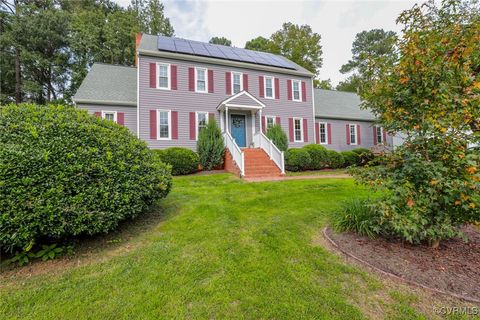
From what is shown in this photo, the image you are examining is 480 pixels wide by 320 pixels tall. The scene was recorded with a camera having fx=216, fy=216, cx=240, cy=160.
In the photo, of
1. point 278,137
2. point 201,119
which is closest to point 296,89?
point 278,137

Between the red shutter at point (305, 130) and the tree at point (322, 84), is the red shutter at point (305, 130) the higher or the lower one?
the lower one

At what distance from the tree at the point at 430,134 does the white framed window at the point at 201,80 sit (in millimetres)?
10662

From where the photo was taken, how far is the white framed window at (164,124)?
1189 centimetres

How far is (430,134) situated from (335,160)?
10805 mm

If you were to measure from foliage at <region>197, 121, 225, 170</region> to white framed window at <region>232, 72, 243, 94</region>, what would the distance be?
12.7 feet

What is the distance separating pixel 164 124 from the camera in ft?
39.3

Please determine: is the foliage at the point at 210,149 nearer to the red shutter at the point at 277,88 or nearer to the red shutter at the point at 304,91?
the red shutter at the point at 277,88

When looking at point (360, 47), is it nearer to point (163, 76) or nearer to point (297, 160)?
point (297, 160)

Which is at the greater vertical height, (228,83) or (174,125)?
(228,83)

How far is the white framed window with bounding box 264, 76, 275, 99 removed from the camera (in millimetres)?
14265

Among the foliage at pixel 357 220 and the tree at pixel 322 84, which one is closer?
the foliage at pixel 357 220

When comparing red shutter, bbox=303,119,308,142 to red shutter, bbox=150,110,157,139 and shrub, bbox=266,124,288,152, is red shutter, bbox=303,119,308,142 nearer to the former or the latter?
shrub, bbox=266,124,288,152

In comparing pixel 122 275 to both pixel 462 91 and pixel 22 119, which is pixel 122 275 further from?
A: pixel 462 91

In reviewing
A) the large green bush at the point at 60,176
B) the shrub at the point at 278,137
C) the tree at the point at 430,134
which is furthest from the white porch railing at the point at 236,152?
the tree at the point at 430,134
